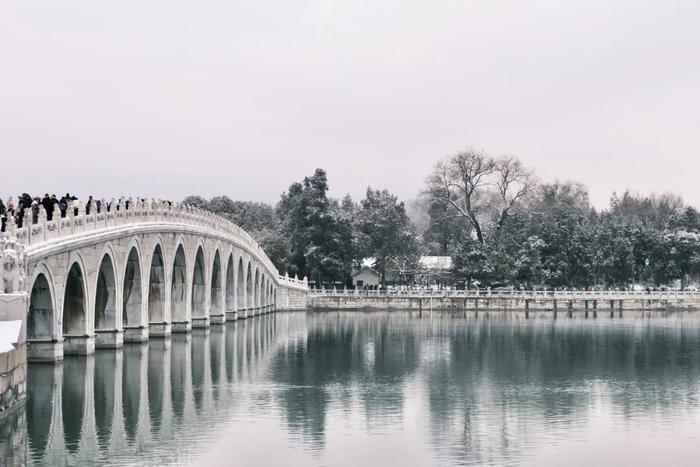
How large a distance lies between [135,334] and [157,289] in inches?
203

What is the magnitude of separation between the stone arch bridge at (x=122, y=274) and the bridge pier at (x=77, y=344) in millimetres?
39

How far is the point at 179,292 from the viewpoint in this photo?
58281 mm

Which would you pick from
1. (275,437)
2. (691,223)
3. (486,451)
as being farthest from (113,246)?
(691,223)

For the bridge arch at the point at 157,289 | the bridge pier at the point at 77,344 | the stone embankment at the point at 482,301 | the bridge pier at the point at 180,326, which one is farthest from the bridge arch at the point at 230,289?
the bridge pier at the point at 77,344

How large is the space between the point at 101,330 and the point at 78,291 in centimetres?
397

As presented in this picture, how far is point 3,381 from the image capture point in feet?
84.9

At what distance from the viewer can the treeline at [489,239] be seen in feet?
319

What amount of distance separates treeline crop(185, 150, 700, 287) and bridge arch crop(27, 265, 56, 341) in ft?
190

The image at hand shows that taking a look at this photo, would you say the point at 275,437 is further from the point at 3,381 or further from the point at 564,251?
the point at 564,251

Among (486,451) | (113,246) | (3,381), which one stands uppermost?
(113,246)

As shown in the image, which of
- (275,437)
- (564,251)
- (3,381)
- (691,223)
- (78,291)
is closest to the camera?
(3,381)

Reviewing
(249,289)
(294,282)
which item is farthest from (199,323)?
(294,282)

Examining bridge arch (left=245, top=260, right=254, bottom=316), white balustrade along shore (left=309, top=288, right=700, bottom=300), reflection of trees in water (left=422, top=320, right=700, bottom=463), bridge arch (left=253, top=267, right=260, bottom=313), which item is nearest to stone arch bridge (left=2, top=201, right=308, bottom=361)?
bridge arch (left=245, top=260, right=254, bottom=316)

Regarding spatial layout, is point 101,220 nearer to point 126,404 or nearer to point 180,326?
point 126,404
